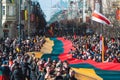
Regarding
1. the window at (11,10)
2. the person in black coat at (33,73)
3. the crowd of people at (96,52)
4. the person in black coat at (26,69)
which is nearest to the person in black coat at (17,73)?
the person in black coat at (33,73)

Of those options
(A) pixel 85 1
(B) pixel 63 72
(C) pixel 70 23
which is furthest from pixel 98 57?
(A) pixel 85 1

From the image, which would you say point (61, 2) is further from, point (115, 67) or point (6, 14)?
point (115, 67)

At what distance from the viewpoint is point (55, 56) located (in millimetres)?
25641

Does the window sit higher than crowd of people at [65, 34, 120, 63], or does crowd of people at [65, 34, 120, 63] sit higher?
the window

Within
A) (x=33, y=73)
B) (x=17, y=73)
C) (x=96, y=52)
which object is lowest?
(x=96, y=52)

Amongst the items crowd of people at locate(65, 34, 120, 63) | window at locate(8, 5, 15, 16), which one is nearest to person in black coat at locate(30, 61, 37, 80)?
crowd of people at locate(65, 34, 120, 63)

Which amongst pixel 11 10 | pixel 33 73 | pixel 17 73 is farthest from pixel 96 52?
pixel 11 10

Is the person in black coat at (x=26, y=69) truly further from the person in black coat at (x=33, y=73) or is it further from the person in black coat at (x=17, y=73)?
the person in black coat at (x=17, y=73)

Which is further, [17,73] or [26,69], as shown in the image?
[26,69]

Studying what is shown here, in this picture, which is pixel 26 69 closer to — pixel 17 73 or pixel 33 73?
pixel 33 73

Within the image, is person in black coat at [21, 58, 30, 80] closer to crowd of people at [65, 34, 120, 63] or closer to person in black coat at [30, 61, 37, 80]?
person in black coat at [30, 61, 37, 80]

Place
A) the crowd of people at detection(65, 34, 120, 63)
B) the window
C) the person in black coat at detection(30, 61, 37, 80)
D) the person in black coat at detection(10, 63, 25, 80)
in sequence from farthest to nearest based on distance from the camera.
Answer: the window
the crowd of people at detection(65, 34, 120, 63)
the person in black coat at detection(30, 61, 37, 80)
the person in black coat at detection(10, 63, 25, 80)

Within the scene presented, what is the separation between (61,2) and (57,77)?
112629 mm

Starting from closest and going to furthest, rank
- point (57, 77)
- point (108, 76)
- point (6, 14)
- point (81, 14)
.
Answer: point (57, 77) < point (108, 76) < point (6, 14) < point (81, 14)
